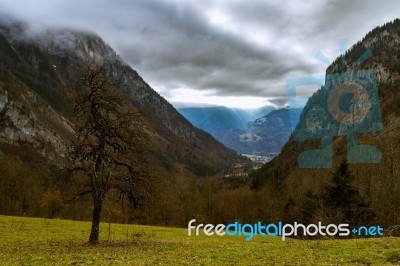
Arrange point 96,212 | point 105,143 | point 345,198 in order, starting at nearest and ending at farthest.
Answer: point 96,212, point 105,143, point 345,198

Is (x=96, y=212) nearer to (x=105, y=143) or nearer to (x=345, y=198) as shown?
(x=105, y=143)

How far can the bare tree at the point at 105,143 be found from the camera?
105 ft

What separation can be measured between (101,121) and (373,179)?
137ft

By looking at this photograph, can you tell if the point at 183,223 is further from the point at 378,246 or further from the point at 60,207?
the point at 378,246

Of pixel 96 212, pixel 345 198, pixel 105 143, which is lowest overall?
pixel 96 212

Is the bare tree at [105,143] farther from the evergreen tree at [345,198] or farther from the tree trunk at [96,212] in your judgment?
the evergreen tree at [345,198]

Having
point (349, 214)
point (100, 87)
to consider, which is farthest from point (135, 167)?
point (349, 214)

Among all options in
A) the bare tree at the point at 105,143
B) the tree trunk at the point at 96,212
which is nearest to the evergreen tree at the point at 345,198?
the bare tree at the point at 105,143

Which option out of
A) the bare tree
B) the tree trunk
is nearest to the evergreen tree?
the bare tree

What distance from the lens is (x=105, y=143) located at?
110ft

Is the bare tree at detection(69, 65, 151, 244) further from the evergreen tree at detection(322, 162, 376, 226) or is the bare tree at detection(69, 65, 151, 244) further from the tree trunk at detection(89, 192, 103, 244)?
the evergreen tree at detection(322, 162, 376, 226)

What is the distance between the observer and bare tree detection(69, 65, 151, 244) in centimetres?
3192

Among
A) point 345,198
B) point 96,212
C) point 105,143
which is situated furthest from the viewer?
point 345,198

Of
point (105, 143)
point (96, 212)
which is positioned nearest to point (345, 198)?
point (96, 212)
